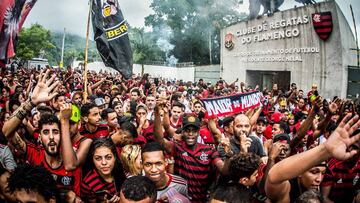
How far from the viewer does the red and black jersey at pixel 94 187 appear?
3102 mm

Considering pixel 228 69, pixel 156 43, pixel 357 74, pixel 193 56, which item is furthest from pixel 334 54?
pixel 156 43

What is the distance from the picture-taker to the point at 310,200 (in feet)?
7.91

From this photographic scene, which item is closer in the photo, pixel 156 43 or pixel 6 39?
pixel 6 39

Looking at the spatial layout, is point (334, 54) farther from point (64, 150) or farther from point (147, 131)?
point (64, 150)

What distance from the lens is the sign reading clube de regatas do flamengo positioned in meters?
4.62

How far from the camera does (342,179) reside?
3287mm

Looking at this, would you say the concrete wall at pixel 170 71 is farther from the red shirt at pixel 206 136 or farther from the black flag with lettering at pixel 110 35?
the red shirt at pixel 206 136

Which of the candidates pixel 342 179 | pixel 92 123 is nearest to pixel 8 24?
pixel 92 123

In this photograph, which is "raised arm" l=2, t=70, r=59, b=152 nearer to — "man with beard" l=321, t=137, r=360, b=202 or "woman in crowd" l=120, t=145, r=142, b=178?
"woman in crowd" l=120, t=145, r=142, b=178

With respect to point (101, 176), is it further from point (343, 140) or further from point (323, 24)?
point (323, 24)

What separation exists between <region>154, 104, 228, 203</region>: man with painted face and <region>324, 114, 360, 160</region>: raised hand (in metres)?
1.65

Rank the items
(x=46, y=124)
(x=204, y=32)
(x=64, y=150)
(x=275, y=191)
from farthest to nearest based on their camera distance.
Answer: (x=204, y=32)
(x=46, y=124)
(x=64, y=150)
(x=275, y=191)

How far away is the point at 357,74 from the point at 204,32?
27.8 meters

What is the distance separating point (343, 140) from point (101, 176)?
7.22 feet
